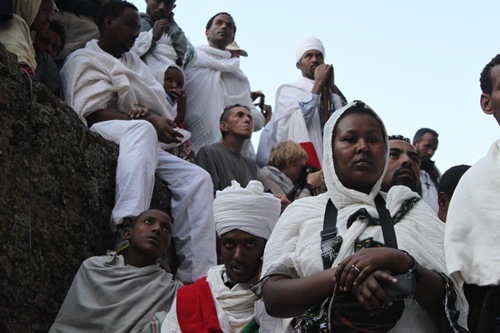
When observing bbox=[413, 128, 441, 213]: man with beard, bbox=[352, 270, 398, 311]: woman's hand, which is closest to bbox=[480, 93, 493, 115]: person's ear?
bbox=[352, 270, 398, 311]: woman's hand

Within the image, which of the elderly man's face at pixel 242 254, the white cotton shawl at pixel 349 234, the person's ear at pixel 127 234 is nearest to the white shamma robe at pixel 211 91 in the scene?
the person's ear at pixel 127 234

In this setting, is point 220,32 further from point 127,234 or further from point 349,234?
point 349,234

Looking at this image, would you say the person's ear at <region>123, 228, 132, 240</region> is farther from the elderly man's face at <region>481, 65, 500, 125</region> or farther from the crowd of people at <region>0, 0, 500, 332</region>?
the elderly man's face at <region>481, 65, 500, 125</region>

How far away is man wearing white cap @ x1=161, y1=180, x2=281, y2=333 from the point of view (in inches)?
210

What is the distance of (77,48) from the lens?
8805 mm

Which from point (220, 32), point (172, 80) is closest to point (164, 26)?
point (172, 80)

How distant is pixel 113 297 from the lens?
6.17m

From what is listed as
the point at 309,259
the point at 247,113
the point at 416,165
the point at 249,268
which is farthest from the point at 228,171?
the point at 309,259

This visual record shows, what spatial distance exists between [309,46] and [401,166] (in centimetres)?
514

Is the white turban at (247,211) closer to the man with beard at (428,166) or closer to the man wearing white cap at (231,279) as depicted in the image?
the man wearing white cap at (231,279)

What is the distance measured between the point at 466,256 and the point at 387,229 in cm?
36

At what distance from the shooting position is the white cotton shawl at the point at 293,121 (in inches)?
432

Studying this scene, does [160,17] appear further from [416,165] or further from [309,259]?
[309,259]

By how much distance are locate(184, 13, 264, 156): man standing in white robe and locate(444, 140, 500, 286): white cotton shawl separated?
645 cm
